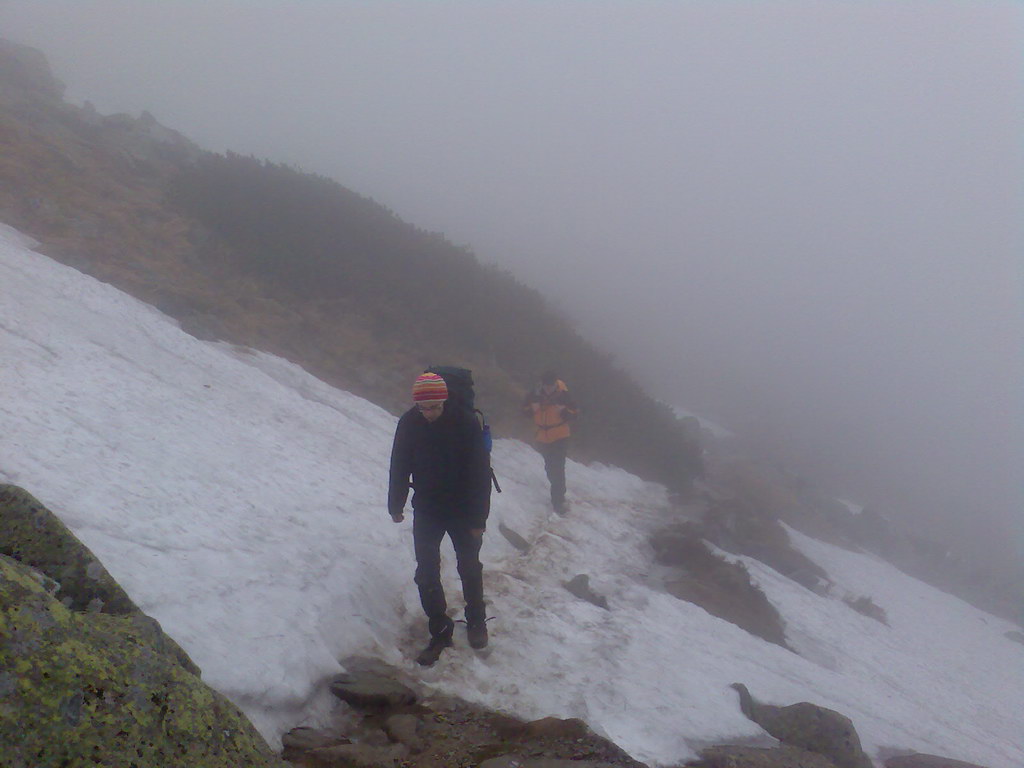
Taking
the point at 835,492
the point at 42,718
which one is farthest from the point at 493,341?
the point at 835,492

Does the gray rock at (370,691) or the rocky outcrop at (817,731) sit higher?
the rocky outcrop at (817,731)

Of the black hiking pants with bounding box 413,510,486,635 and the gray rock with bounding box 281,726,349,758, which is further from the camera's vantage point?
the black hiking pants with bounding box 413,510,486,635

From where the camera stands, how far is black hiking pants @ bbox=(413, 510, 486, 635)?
5.35m

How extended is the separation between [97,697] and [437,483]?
3.12 m

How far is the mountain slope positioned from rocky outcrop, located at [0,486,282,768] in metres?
1.42

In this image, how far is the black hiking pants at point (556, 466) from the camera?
36.6 feet

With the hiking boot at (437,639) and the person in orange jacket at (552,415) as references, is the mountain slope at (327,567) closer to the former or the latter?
the hiking boot at (437,639)

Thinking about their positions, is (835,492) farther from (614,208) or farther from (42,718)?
(614,208)

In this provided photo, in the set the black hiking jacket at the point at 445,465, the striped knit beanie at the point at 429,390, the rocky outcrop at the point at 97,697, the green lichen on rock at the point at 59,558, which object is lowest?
the green lichen on rock at the point at 59,558

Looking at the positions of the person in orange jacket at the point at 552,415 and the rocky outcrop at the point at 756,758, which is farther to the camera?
the person in orange jacket at the point at 552,415

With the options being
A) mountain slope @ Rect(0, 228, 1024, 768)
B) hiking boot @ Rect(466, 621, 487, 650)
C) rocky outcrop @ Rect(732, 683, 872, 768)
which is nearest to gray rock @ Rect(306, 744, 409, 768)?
mountain slope @ Rect(0, 228, 1024, 768)

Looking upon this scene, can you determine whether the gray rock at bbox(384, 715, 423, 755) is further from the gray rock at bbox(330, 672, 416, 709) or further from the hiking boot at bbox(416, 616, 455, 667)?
the hiking boot at bbox(416, 616, 455, 667)

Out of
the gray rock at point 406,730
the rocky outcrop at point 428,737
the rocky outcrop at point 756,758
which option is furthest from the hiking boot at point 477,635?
the rocky outcrop at point 756,758

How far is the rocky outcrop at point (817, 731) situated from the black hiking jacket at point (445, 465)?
3741 millimetres
